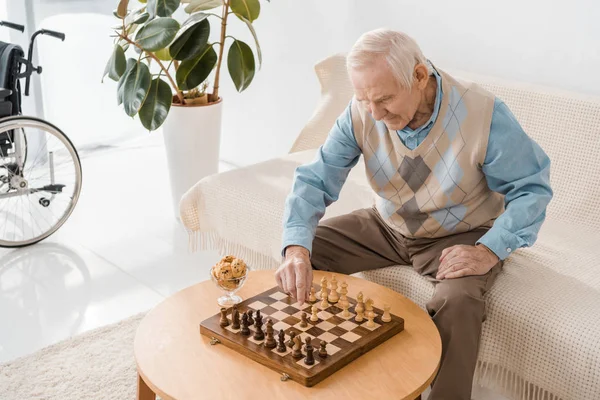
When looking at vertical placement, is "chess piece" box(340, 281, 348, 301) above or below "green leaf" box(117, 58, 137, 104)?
below

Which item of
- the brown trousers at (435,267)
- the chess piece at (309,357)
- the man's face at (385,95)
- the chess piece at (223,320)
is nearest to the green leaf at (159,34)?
the brown trousers at (435,267)

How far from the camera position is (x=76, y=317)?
2.72m

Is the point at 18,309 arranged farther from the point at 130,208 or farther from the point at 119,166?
the point at 119,166

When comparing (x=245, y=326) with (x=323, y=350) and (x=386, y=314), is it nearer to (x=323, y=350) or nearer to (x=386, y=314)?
(x=323, y=350)

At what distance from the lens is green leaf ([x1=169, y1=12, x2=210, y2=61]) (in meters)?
3.25

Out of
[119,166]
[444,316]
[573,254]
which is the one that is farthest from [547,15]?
[119,166]

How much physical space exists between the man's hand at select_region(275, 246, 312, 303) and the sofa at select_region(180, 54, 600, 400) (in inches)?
14.8

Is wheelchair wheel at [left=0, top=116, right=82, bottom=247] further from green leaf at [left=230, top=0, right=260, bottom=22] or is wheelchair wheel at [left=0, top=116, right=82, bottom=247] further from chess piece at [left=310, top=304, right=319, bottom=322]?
chess piece at [left=310, top=304, right=319, bottom=322]

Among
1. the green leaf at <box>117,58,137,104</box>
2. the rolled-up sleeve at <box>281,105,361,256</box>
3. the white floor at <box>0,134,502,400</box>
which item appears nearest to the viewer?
the rolled-up sleeve at <box>281,105,361,256</box>

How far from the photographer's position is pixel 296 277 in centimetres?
181

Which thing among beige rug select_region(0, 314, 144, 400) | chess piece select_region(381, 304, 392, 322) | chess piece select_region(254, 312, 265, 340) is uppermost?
chess piece select_region(381, 304, 392, 322)

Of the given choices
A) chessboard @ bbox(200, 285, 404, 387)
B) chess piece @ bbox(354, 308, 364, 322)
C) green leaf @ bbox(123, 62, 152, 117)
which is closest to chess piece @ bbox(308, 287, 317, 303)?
chessboard @ bbox(200, 285, 404, 387)

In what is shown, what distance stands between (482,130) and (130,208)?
2.26 m

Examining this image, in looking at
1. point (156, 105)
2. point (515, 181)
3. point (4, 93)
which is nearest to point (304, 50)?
point (156, 105)
